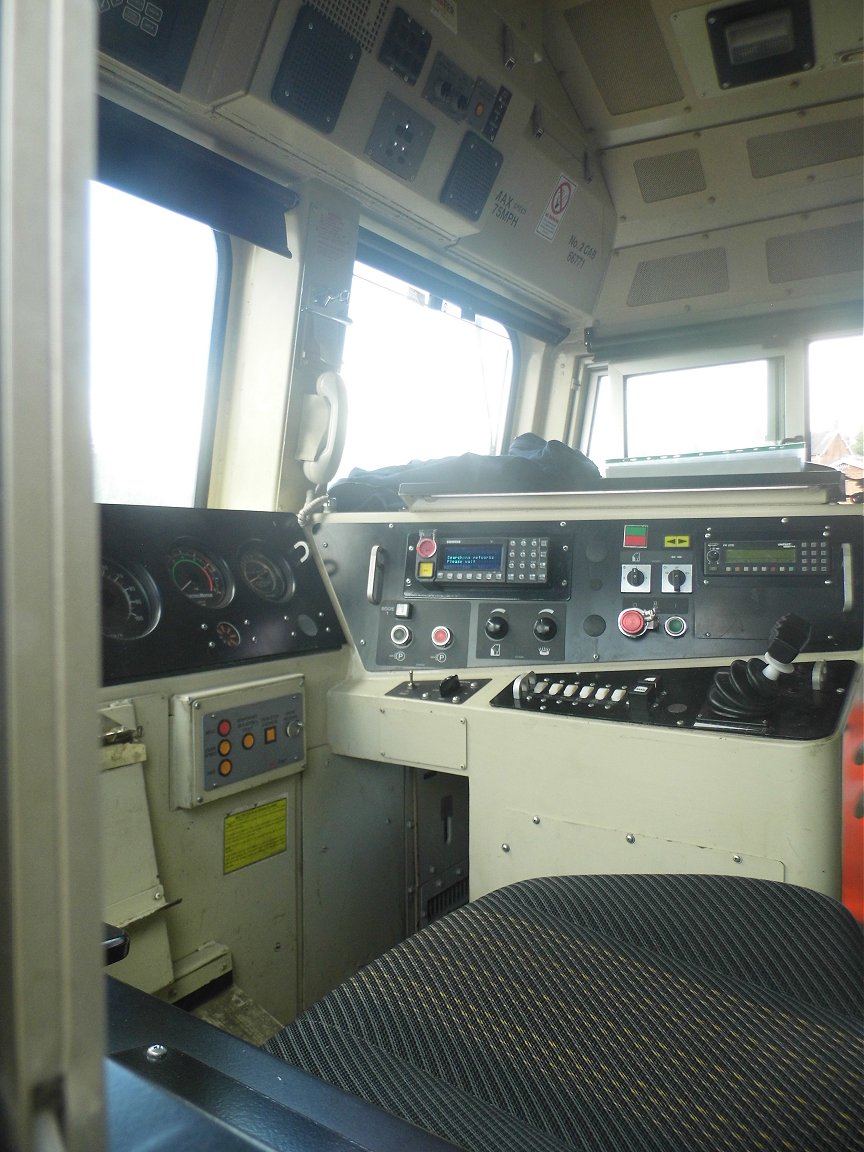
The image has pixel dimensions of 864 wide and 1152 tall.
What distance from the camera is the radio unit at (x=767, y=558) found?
1.80 meters

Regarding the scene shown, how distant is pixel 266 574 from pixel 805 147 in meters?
2.46

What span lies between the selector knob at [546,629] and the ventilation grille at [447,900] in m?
0.88

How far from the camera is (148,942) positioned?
1612 mm

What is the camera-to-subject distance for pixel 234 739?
1.79 metres

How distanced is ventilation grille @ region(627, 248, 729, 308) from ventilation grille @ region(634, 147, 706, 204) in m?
0.24

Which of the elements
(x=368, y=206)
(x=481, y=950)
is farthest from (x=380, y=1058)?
(x=368, y=206)

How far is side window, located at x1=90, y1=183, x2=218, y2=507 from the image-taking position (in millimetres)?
2146

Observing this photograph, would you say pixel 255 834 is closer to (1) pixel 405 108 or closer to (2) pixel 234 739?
(2) pixel 234 739

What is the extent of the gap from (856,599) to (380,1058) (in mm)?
1350

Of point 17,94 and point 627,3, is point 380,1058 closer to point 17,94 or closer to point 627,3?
point 17,94

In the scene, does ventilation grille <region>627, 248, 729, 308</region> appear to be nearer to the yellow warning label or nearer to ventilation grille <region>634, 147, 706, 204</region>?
ventilation grille <region>634, 147, 706, 204</region>

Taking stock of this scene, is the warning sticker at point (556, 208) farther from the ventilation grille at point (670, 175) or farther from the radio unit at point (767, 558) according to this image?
the radio unit at point (767, 558)

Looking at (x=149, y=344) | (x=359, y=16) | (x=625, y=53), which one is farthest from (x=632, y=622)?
(x=625, y=53)

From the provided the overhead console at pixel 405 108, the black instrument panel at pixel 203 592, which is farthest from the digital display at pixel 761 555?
the overhead console at pixel 405 108
